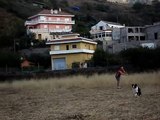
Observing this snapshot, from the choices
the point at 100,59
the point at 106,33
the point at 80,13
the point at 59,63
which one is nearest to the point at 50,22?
the point at 106,33

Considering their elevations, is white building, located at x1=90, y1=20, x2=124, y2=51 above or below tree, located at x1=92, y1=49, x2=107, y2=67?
above

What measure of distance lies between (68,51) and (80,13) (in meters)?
61.3

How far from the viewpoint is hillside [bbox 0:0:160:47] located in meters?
89.9

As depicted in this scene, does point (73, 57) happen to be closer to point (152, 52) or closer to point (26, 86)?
point (152, 52)

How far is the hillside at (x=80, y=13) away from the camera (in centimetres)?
8993

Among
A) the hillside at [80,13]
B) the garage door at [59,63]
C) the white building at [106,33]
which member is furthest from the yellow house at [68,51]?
the white building at [106,33]

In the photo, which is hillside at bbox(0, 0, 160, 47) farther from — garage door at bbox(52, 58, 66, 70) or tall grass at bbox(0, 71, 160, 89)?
tall grass at bbox(0, 71, 160, 89)

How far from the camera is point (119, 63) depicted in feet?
147

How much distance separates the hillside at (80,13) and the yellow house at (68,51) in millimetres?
16745

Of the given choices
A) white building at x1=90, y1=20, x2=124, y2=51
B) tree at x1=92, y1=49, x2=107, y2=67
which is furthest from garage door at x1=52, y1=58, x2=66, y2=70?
white building at x1=90, y1=20, x2=124, y2=51

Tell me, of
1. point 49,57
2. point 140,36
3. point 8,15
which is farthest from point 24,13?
point 49,57

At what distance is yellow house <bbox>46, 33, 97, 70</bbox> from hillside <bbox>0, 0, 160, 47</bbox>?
16.7m

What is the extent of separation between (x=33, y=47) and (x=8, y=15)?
32780mm

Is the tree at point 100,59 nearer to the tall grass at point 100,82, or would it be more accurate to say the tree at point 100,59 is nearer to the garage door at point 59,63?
the garage door at point 59,63
